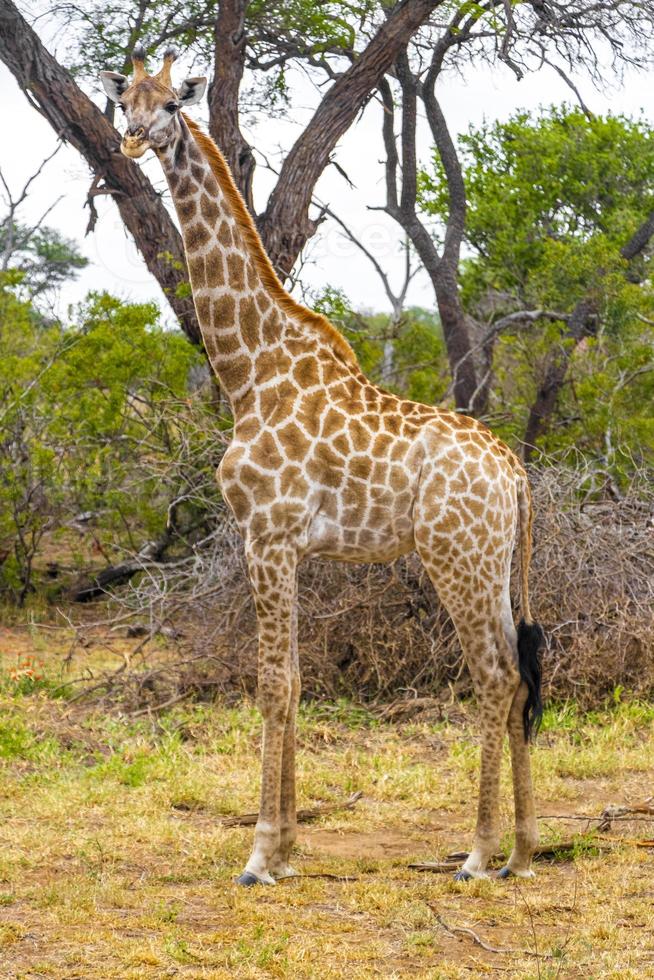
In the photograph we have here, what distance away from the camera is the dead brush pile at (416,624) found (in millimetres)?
7812

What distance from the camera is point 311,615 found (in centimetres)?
813

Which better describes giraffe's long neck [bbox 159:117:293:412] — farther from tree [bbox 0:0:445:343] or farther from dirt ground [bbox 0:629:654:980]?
tree [bbox 0:0:445:343]

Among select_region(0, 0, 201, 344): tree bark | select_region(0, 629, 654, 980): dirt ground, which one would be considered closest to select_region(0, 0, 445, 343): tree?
select_region(0, 0, 201, 344): tree bark

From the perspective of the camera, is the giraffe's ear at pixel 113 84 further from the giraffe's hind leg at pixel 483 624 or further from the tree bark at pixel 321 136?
the tree bark at pixel 321 136

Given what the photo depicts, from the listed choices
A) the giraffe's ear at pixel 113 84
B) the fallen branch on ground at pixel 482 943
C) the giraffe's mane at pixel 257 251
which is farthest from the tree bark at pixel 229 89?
the fallen branch on ground at pixel 482 943

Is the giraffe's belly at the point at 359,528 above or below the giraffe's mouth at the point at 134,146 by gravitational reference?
below

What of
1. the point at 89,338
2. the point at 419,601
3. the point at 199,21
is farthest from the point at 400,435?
the point at 199,21

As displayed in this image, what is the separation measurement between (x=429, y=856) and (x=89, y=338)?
21.7ft

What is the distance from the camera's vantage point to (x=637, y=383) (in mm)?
11273

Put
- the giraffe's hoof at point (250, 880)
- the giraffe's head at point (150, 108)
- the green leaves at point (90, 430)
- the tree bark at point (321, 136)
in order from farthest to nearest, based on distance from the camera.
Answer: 1. the green leaves at point (90, 430)
2. the tree bark at point (321, 136)
3. the giraffe's head at point (150, 108)
4. the giraffe's hoof at point (250, 880)

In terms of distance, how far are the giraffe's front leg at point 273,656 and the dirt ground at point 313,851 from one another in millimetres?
349

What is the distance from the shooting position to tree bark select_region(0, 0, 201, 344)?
10312 mm

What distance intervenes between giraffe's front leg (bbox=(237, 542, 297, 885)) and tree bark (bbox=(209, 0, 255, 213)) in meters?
6.03

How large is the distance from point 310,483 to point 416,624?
3.05 metres
